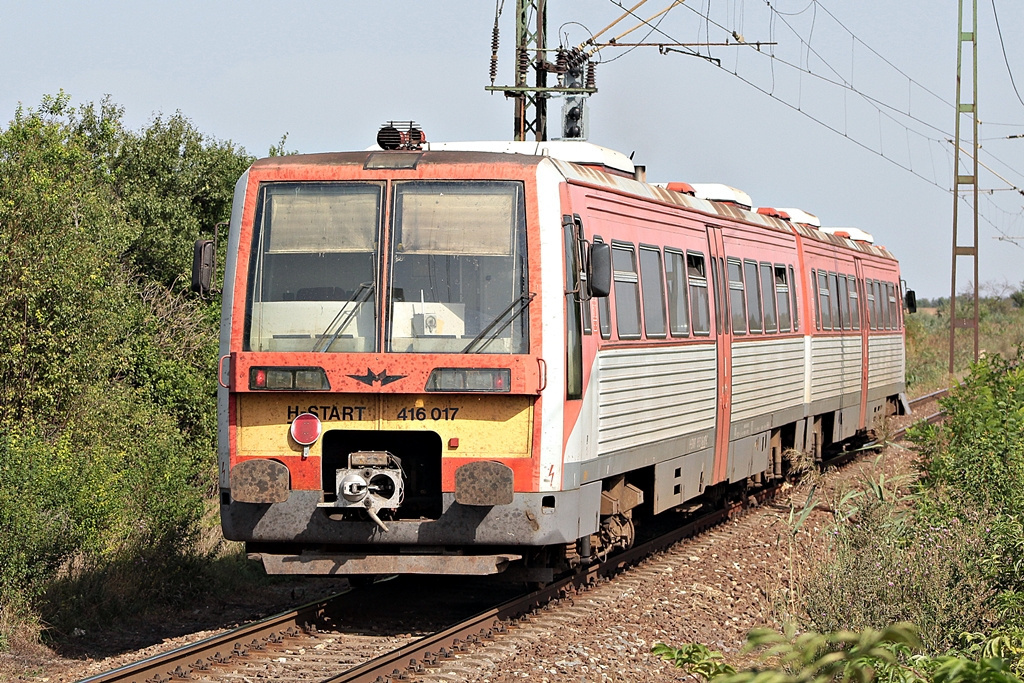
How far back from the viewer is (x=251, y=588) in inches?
435

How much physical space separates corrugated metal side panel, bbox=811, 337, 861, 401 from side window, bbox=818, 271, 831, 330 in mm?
199

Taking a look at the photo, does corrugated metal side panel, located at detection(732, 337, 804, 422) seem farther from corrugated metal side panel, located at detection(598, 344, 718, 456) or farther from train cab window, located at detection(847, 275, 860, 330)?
train cab window, located at detection(847, 275, 860, 330)

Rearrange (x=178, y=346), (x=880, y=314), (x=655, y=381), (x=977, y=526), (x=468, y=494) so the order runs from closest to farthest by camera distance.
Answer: (x=468, y=494) < (x=977, y=526) < (x=655, y=381) < (x=880, y=314) < (x=178, y=346)

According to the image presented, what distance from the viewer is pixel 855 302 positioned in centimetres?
1938

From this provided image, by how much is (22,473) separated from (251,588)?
213 cm

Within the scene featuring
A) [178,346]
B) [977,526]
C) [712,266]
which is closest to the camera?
[977,526]

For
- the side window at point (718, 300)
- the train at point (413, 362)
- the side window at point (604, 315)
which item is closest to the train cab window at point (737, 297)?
the side window at point (718, 300)

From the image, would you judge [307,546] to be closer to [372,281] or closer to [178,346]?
[372,281]

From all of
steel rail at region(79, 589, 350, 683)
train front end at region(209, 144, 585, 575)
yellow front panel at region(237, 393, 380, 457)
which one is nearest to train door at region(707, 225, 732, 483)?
train front end at region(209, 144, 585, 575)

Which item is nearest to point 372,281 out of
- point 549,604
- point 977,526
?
point 549,604

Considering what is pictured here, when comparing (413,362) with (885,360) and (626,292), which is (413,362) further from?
(885,360)

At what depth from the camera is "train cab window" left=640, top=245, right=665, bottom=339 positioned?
1047 centimetres

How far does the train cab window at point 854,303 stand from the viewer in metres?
19.1

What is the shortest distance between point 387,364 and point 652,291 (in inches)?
122
